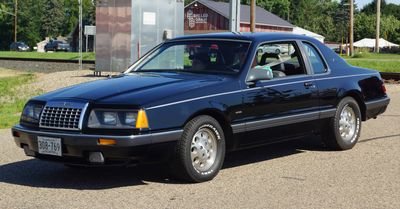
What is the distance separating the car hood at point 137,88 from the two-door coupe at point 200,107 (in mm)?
10

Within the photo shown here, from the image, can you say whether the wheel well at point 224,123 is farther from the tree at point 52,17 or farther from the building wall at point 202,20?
the tree at point 52,17

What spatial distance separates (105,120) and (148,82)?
83 centimetres

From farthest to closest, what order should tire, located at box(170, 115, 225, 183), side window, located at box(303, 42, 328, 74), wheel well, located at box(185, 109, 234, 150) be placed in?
side window, located at box(303, 42, 328, 74) → wheel well, located at box(185, 109, 234, 150) → tire, located at box(170, 115, 225, 183)

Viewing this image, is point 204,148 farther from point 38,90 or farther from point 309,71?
point 38,90

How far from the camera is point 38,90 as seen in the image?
22.2m

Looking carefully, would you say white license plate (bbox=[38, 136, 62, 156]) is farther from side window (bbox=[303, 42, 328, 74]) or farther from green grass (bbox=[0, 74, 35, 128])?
green grass (bbox=[0, 74, 35, 128])

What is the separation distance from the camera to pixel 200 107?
20.2 feet

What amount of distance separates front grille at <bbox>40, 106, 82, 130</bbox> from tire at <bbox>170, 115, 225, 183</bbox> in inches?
38.6

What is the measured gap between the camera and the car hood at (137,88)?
592cm

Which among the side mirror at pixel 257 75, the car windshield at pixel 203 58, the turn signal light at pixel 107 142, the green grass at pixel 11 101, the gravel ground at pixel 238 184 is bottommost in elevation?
the gravel ground at pixel 238 184

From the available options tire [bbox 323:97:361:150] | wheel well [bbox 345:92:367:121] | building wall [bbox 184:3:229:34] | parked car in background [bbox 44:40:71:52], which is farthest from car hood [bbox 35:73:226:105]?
parked car in background [bbox 44:40:71:52]

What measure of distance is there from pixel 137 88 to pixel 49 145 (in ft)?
3.30

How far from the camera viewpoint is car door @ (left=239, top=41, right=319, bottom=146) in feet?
22.2

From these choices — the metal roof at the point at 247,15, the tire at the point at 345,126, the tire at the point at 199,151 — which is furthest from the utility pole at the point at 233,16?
the metal roof at the point at 247,15
